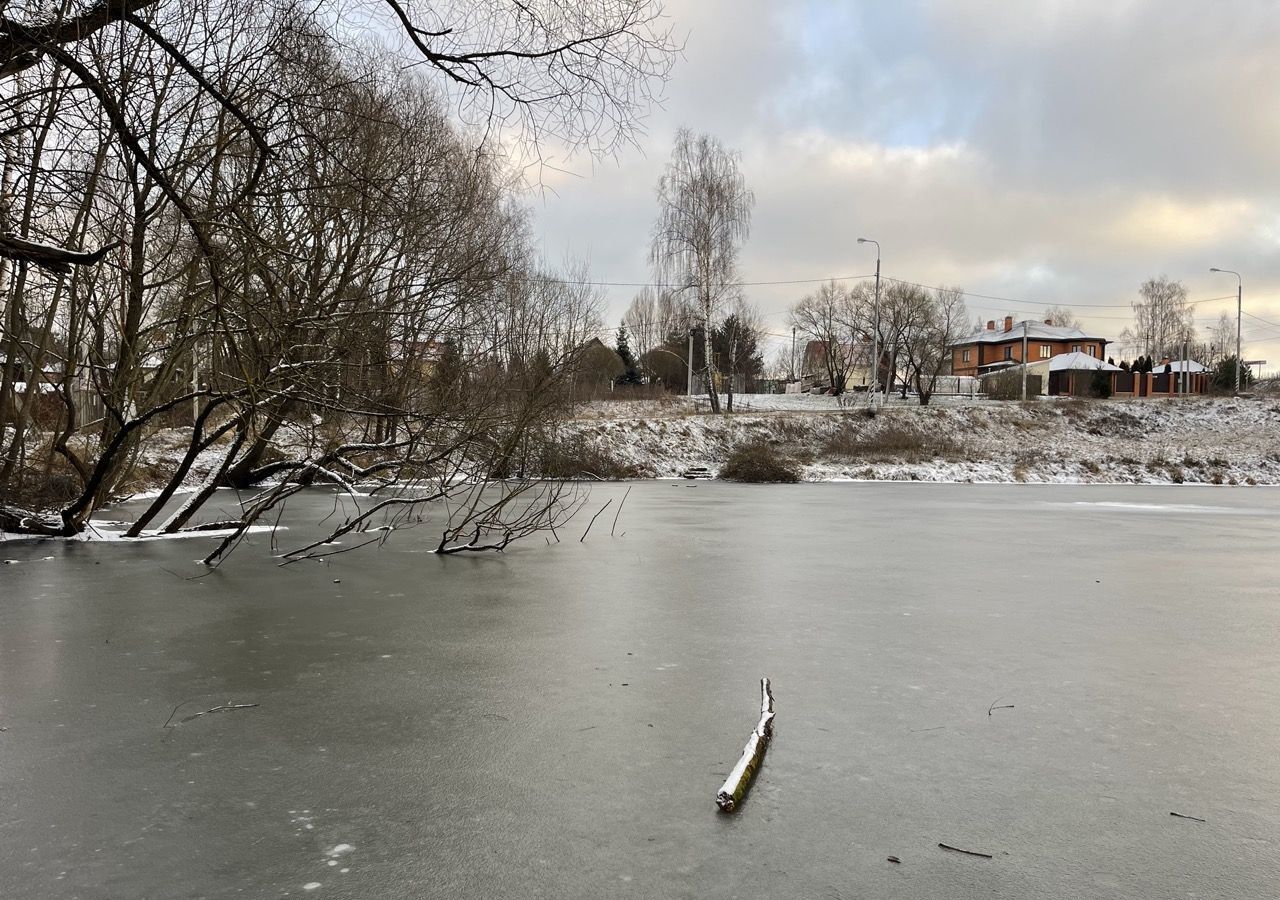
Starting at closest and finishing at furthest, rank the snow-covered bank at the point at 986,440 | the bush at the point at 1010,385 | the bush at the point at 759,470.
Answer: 1. the bush at the point at 759,470
2. the snow-covered bank at the point at 986,440
3. the bush at the point at 1010,385

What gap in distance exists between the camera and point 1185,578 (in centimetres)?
834

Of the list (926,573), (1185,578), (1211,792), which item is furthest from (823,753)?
(1185,578)

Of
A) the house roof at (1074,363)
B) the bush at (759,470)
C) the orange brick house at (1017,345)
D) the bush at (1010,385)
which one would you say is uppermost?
the orange brick house at (1017,345)

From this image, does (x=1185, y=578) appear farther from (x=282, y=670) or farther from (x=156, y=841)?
(x=156, y=841)

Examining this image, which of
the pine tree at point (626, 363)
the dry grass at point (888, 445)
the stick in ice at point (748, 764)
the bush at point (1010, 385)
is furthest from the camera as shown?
the pine tree at point (626, 363)

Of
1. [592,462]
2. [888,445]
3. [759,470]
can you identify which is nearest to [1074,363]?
[888,445]

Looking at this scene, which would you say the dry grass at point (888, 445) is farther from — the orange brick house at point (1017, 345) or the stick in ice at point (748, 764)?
the orange brick house at point (1017, 345)

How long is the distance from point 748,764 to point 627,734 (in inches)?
26.3

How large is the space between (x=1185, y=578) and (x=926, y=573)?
7.69 ft

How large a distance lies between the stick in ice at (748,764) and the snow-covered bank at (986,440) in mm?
22683

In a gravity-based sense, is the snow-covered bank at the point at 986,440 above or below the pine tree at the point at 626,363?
below

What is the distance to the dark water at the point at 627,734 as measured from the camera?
2605 millimetres

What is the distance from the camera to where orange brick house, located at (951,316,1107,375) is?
2724 inches

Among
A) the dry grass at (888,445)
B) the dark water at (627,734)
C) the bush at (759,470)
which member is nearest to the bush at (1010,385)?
the dry grass at (888,445)
